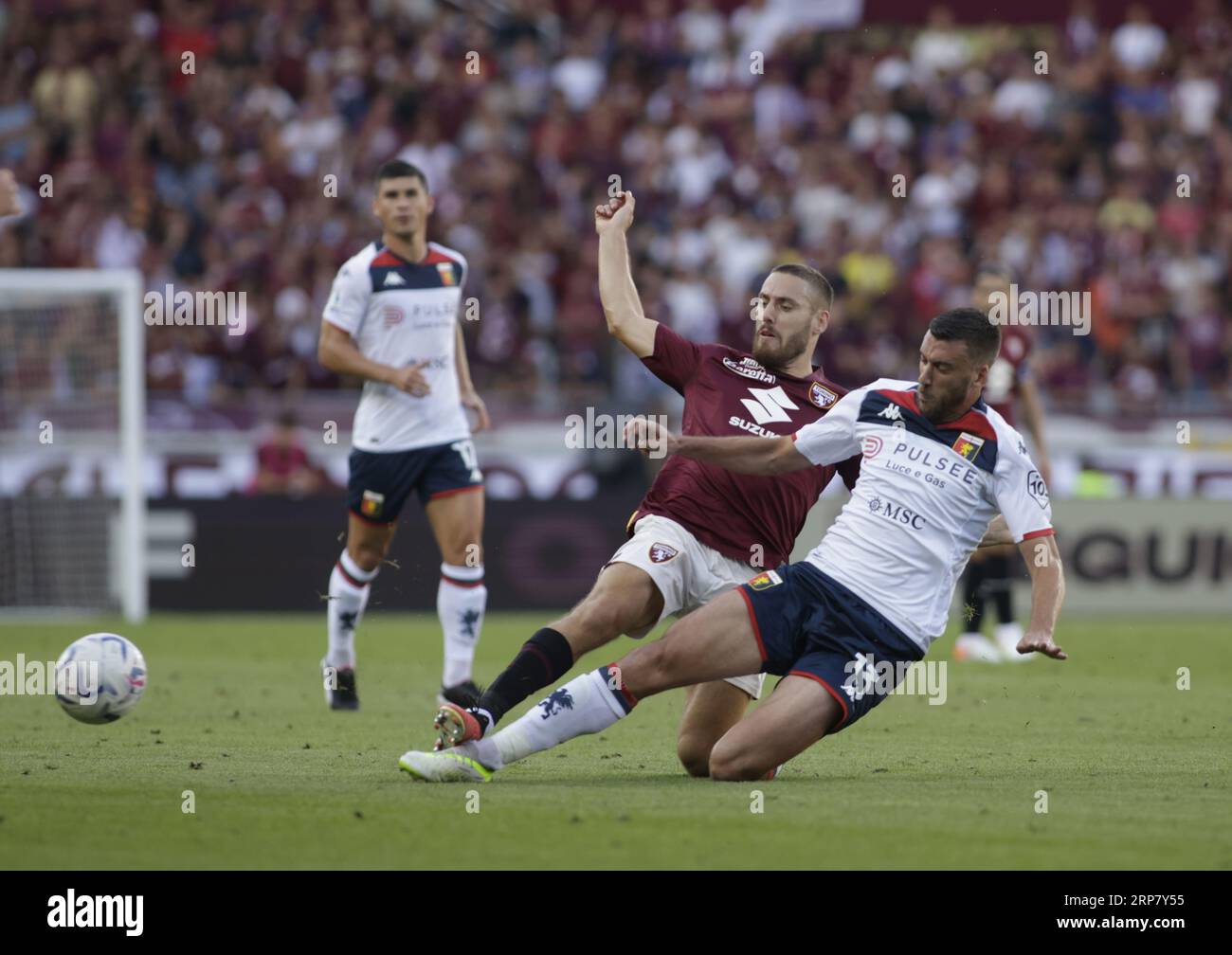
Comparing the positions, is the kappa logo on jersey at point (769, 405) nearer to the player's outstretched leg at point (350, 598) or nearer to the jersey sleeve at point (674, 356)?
the jersey sleeve at point (674, 356)

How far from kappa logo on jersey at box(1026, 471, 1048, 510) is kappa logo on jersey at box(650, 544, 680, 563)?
1.46 meters

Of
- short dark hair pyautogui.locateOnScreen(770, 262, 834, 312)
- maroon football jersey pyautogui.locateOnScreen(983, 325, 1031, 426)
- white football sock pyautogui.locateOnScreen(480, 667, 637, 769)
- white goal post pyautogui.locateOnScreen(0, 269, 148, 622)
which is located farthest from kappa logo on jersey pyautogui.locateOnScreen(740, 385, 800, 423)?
white goal post pyautogui.locateOnScreen(0, 269, 148, 622)

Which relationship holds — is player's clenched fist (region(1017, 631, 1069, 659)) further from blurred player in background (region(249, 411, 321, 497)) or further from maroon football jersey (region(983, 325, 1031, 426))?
blurred player in background (region(249, 411, 321, 497))

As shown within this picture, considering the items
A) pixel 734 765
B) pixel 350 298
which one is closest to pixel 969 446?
pixel 734 765

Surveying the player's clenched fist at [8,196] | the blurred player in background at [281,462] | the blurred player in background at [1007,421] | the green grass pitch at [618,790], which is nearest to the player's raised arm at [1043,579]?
the green grass pitch at [618,790]

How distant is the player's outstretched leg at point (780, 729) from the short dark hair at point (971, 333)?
1413mm

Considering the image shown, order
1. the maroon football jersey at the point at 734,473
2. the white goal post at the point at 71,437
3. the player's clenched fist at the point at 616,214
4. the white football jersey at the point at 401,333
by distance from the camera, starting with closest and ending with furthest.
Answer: the maroon football jersey at the point at 734,473 < the player's clenched fist at the point at 616,214 < the white football jersey at the point at 401,333 < the white goal post at the point at 71,437

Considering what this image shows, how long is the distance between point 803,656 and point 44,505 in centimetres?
1158

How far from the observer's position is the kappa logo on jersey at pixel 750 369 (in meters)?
8.34

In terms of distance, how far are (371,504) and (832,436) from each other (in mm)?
3941

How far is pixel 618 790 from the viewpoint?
287 inches

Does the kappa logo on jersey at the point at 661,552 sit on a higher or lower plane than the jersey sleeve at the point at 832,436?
lower

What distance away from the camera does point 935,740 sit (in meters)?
9.31

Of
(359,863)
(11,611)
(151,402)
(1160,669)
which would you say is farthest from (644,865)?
(151,402)
